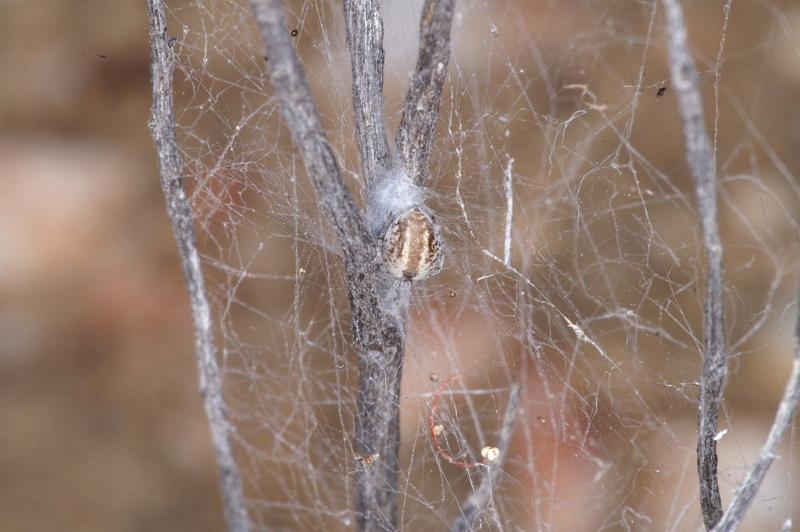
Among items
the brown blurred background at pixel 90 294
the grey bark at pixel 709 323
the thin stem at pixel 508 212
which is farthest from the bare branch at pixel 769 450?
the brown blurred background at pixel 90 294

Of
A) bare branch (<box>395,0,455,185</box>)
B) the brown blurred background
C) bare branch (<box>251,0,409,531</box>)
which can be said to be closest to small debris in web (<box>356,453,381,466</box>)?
bare branch (<box>251,0,409,531</box>)

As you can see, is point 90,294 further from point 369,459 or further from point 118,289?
point 369,459

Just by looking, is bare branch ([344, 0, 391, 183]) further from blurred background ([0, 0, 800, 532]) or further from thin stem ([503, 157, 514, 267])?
blurred background ([0, 0, 800, 532])

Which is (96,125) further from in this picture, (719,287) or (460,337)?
(719,287)

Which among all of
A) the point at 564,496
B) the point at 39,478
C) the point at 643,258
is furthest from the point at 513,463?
the point at 39,478

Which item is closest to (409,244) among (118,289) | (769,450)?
(769,450)

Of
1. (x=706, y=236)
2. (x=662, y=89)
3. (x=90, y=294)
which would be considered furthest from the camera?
(x=90, y=294)

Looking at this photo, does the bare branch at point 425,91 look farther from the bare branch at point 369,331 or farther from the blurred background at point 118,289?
the blurred background at point 118,289
